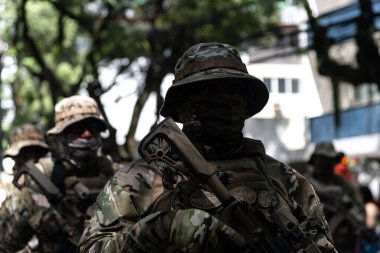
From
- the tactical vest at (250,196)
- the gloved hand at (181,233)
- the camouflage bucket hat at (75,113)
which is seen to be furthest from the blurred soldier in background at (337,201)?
the gloved hand at (181,233)

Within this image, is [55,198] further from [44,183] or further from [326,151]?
[326,151]

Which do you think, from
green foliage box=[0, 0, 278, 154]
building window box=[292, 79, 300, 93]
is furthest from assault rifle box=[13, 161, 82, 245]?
building window box=[292, 79, 300, 93]

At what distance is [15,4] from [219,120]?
12560 millimetres

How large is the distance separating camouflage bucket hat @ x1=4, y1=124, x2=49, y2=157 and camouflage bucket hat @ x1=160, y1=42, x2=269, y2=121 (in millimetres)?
5572

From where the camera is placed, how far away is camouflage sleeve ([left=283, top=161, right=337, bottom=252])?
3.84 m

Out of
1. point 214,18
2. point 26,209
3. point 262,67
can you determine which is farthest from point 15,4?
point 26,209

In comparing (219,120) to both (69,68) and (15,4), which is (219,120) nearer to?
(15,4)

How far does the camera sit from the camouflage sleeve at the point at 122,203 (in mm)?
3732

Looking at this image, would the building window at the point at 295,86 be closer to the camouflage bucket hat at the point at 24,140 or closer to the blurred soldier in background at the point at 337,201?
the blurred soldier in background at the point at 337,201

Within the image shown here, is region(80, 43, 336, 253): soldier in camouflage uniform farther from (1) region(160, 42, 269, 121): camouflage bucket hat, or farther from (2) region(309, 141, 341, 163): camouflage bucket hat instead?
(2) region(309, 141, 341, 163): camouflage bucket hat

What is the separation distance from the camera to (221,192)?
354 centimetres

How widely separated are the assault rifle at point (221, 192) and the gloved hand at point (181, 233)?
0.31 ft

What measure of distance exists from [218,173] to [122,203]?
38cm

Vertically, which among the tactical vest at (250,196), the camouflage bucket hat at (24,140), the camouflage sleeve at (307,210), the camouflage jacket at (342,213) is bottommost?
the camouflage jacket at (342,213)
